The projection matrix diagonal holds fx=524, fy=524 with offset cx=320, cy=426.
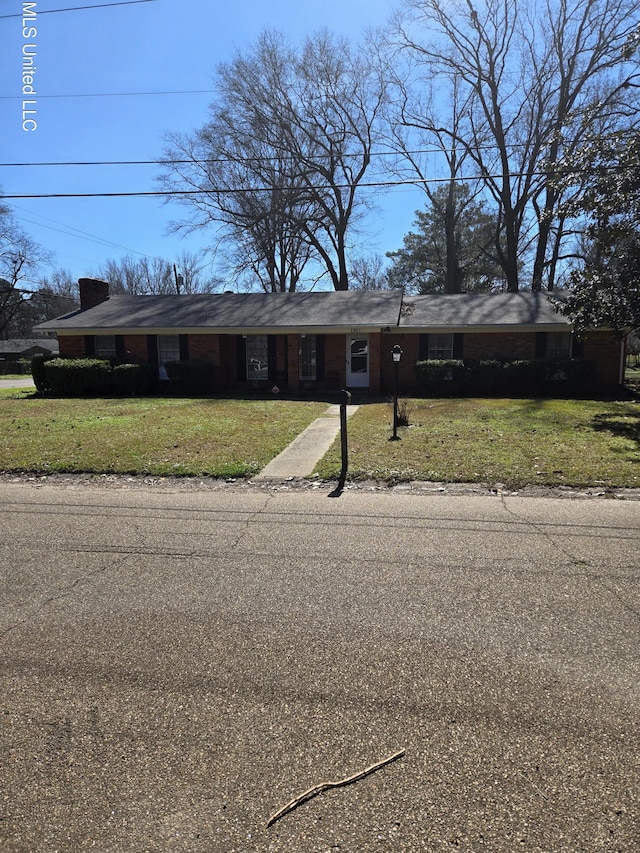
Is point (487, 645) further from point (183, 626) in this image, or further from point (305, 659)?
point (183, 626)

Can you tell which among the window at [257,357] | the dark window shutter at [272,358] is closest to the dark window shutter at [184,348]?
the window at [257,357]

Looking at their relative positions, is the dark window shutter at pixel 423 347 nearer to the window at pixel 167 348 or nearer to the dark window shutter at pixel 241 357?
the dark window shutter at pixel 241 357

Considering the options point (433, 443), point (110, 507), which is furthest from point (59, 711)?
point (433, 443)

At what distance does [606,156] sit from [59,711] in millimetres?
14986

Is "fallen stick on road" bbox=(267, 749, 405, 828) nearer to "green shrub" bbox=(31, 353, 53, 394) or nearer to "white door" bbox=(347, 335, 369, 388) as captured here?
"white door" bbox=(347, 335, 369, 388)

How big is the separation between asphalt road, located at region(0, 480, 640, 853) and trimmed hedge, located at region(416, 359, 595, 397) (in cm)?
1371

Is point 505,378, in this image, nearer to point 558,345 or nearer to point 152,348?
point 558,345

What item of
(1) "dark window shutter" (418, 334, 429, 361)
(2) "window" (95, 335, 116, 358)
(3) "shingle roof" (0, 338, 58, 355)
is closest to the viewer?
(1) "dark window shutter" (418, 334, 429, 361)

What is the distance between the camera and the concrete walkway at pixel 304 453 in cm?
737

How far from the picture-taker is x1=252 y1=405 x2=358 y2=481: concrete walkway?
290 inches

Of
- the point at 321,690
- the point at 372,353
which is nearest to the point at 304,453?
the point at 321,690

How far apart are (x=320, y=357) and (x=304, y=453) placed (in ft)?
35.5

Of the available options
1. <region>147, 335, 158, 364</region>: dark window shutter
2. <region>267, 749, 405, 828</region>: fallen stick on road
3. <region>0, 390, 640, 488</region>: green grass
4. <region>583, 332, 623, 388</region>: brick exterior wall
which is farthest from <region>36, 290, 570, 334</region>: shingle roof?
<region>267, 749, 405, 828</region>: fallen stick on road

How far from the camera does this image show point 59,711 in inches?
96.7
